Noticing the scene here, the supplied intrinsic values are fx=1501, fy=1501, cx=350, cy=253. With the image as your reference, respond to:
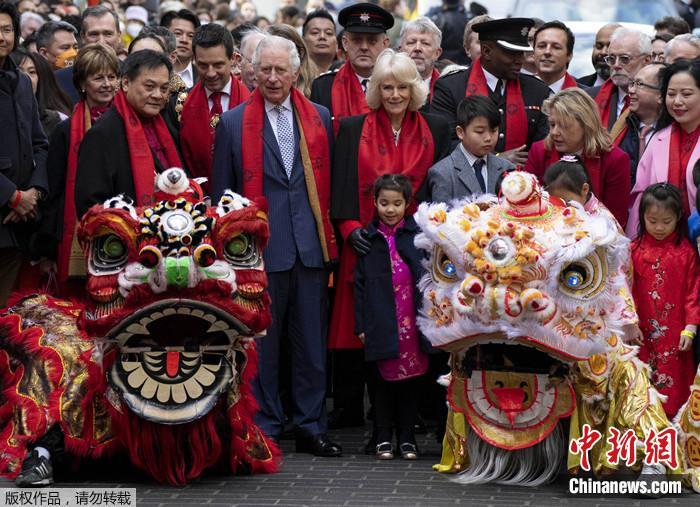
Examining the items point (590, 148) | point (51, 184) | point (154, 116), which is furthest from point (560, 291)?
point (51, 184)

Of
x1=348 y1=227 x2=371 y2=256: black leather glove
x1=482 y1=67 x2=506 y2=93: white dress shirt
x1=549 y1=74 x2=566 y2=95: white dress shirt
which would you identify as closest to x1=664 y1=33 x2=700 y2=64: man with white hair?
x1=549 y1=74 x2=566 y2=95: white dress shirt

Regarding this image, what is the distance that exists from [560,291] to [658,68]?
8.81 ft

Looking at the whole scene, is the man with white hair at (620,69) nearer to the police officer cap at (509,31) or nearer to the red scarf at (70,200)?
the police officer cap at (509,31)

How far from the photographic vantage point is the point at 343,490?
25.6 ft

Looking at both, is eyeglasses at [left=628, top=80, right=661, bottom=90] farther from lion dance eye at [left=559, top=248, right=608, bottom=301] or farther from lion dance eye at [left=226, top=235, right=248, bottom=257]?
lion dance eye at [left=226, top=235, right=248, bottom=257]

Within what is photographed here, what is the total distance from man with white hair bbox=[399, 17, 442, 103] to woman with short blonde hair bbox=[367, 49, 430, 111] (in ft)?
5.48

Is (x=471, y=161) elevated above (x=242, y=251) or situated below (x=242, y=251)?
above

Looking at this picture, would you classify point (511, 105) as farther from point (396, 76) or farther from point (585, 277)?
point (585, 277)

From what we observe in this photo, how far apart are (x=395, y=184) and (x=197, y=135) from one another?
146 cm

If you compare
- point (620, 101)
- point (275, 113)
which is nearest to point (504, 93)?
point (620, 101)

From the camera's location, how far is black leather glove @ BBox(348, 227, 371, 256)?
866 centimetres

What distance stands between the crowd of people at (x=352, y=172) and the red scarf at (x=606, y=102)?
39 centimetres

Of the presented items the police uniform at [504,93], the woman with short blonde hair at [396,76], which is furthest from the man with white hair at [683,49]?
the woman with short blonde hair at [396,76]

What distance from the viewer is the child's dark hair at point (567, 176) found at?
327 inches
